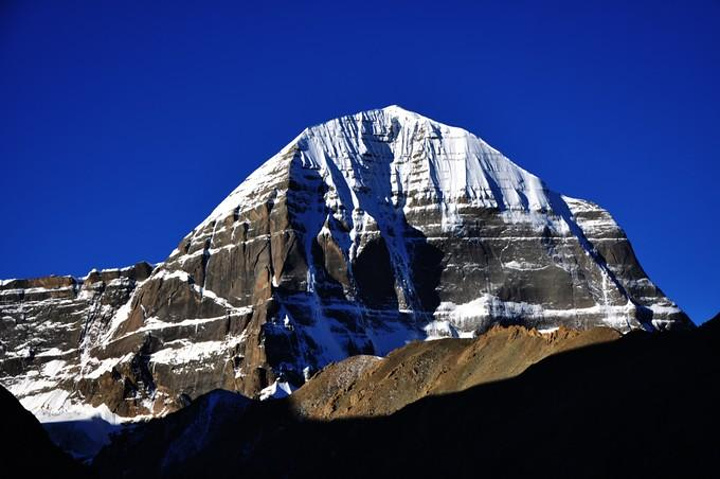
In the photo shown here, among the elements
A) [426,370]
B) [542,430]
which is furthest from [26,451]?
[426,370]

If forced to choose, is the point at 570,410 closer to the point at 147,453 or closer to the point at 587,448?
the point at 587,448

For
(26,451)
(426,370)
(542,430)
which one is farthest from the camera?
(426,370)

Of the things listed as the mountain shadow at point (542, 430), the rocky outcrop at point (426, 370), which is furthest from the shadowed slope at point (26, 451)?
the rocky outcrop at point (426, 370)

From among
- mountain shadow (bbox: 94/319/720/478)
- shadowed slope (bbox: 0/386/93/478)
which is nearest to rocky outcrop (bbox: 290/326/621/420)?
mountain shadow (bbox: 94/319/720/478)

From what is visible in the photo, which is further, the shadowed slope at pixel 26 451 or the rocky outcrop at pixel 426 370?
the rocky outcrop at pixel 426 370

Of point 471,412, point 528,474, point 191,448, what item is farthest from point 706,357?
point 191,448

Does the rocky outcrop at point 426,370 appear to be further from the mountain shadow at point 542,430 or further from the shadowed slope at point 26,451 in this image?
the shadowed slope at point 26,451

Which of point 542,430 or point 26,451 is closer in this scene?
point 26,451

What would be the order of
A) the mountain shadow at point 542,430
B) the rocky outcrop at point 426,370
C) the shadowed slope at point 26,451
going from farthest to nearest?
1. the rocky outcrop at point 426,370
2. the mountain shadow at point 542,430
3. the shadowed slope at point 26,451

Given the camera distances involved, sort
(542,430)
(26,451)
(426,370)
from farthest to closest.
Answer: (426,370), (542,430), (26,451)

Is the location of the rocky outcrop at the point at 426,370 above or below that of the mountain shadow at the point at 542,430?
above

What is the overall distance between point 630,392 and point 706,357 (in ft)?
21.1

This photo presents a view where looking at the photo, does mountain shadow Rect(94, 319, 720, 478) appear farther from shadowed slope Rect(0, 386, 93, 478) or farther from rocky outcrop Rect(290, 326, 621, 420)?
shadowed slope Rect(0, 386, 93, 478)

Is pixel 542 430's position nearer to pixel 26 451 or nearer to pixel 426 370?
pixel 26 451
